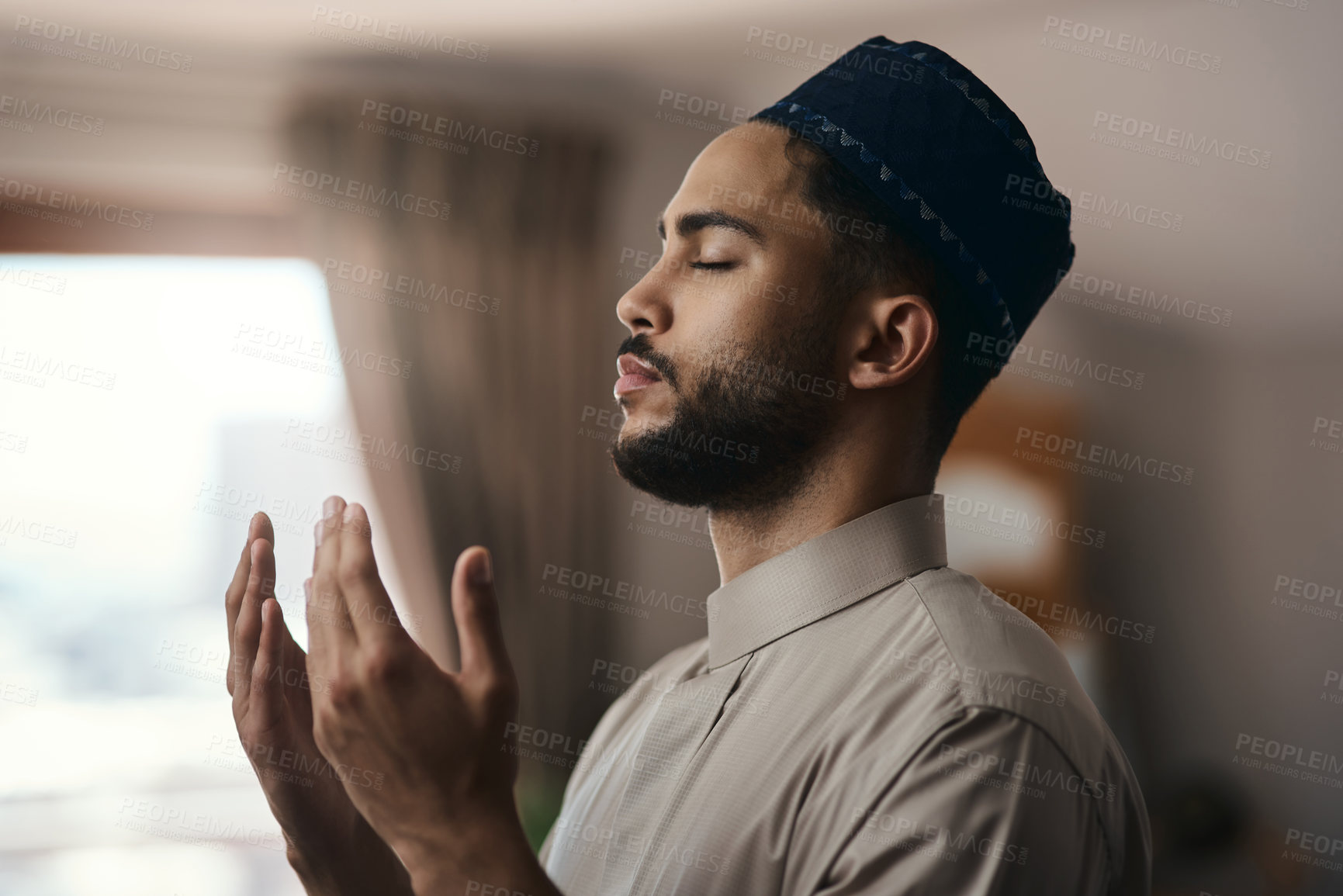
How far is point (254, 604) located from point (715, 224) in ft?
2.04

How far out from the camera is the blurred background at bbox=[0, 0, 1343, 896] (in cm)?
218

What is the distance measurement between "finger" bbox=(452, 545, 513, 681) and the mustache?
307 mm

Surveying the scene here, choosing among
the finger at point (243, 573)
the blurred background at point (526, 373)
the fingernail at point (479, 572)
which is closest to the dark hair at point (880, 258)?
the fingernail at point (479, 572)

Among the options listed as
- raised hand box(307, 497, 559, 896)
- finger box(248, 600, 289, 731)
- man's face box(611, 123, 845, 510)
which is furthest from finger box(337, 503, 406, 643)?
man's face box(611, 123, 845, 510)

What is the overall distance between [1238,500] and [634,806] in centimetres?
218

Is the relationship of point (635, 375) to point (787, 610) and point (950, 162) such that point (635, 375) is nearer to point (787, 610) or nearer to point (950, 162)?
point (787, 610)

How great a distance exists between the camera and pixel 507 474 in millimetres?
2539

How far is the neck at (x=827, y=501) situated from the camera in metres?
0.91

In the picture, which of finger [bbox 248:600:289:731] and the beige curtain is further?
the beige curtain

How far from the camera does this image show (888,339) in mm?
933

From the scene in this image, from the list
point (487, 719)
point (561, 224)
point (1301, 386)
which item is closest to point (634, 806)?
point (487, 719)

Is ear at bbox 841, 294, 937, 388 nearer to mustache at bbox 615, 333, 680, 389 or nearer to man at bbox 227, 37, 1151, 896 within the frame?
man at bbox 227, 37, 1151, 896

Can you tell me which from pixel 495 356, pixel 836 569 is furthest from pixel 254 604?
pixel 495 356

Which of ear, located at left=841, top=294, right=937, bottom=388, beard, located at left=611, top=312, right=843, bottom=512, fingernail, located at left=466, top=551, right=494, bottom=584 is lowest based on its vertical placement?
fingernail, located at left=466, top=551, right=494, bottom=584
